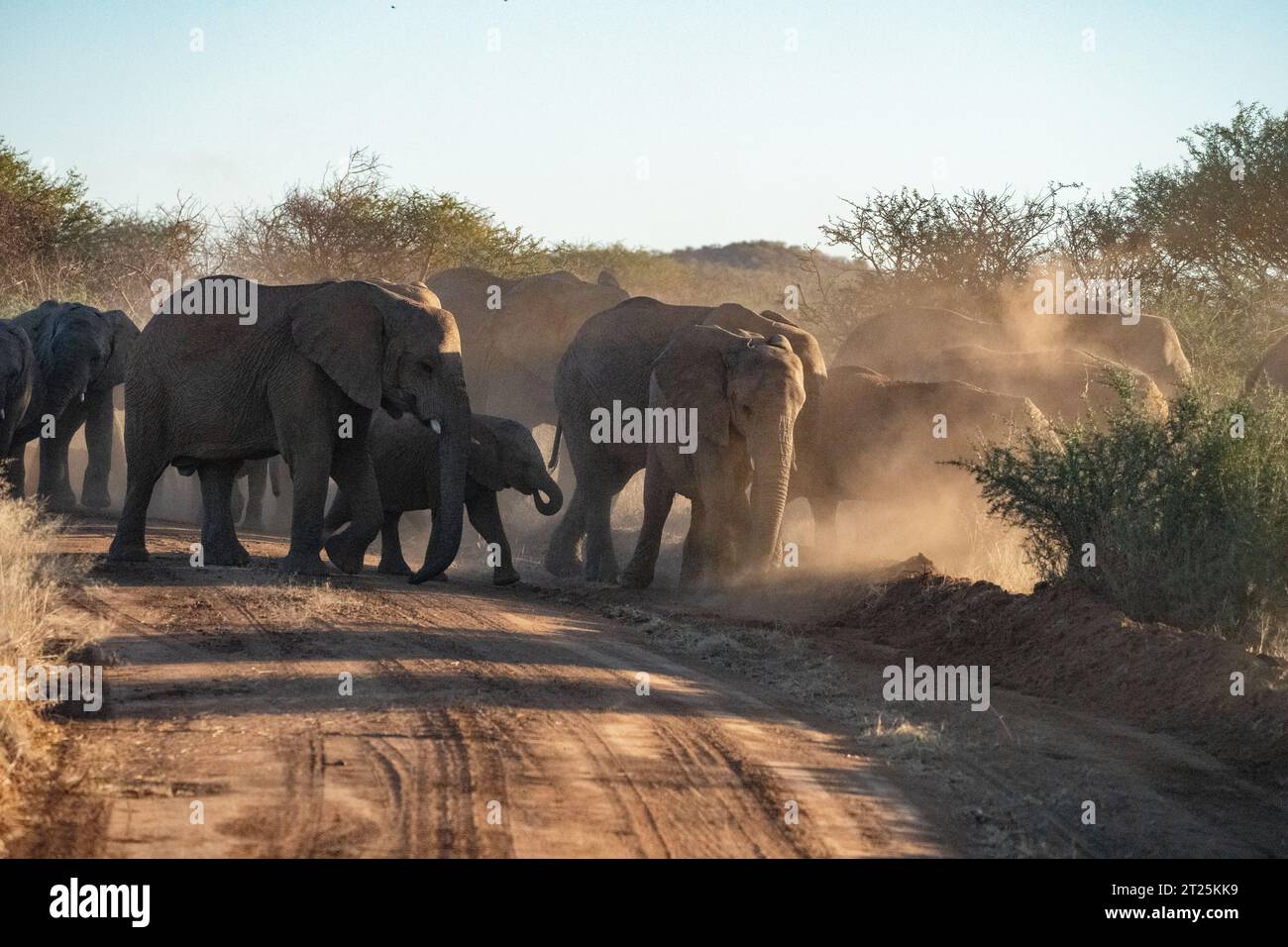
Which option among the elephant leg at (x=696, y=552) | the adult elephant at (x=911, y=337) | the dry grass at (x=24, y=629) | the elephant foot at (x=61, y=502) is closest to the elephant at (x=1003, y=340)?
the adult elephant at (x=911, y=337)

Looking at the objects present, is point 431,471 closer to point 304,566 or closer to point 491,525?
point 491,525

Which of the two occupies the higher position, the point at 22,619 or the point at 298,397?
the point at 298,397

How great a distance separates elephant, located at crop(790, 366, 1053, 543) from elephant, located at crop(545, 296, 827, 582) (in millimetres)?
528

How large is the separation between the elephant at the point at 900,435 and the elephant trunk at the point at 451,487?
15.0ft

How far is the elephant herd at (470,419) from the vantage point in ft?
46.1

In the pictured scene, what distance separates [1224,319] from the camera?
97.0 ft

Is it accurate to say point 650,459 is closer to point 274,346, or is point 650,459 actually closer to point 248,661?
point 274,346

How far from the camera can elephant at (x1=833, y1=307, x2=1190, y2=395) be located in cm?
2312

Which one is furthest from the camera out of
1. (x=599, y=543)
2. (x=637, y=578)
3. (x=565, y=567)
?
(x=565, y=567)

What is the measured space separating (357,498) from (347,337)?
1600 mm

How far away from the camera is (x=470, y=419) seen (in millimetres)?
14297

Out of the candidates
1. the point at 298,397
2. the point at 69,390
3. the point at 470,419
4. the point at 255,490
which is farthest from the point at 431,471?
the point at 69,390

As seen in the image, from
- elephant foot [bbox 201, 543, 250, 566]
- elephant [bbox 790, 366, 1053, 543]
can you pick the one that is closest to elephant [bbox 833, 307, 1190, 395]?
elephant [bbox 790, 366, 1053, 543]
